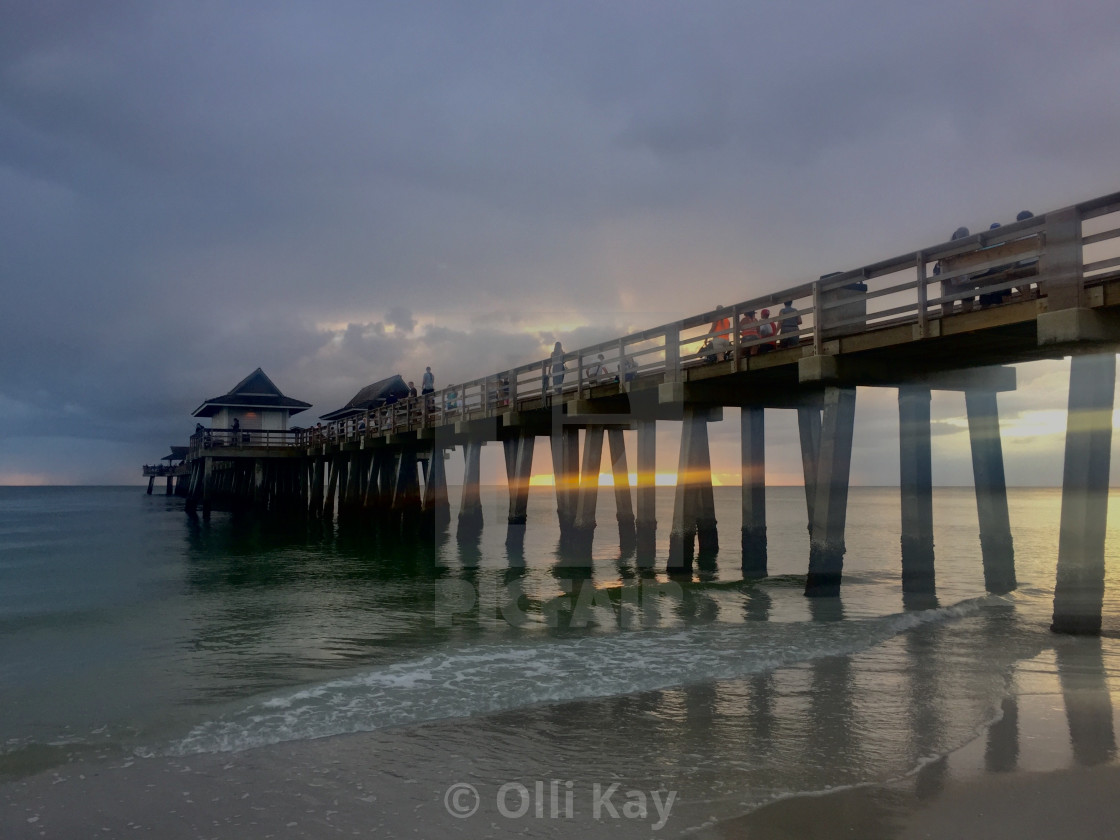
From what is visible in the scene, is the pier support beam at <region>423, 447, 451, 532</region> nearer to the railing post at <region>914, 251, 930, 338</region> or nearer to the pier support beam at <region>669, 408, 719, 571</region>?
the pier support beam at <region>669, 408, 719, 571</region>

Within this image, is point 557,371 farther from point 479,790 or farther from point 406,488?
point 406,488

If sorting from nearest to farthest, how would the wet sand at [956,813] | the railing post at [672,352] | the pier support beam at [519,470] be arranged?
the wet sand at [956,813] → the railing post at [672,352] → the pier support beam at [519,470]

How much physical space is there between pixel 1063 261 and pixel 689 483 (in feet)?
27.3

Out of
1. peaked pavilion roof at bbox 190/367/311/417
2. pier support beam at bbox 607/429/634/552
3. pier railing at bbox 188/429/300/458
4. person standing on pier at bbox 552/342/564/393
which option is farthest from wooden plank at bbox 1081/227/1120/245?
peaked pavilion roof at bbox 190/367/311/417

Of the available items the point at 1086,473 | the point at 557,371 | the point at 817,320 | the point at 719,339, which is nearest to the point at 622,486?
the point at 557,371

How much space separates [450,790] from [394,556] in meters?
17.5

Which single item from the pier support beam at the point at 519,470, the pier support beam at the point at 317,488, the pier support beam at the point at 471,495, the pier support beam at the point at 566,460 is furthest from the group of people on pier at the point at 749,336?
the pier support beam at the point at 317,488

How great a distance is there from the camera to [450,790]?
508cm

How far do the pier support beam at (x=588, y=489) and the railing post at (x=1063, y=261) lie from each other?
11.2 meters

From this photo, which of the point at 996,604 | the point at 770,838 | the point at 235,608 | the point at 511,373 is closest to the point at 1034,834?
the point at 770,838

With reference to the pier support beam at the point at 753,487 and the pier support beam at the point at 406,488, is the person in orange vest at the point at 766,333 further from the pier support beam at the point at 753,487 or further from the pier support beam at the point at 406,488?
the pier support beam at the point at 406,488

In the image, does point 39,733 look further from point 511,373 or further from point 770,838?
point 511,373

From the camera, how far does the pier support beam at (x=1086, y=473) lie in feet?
27.8

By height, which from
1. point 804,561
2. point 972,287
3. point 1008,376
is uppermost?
point 972,287
